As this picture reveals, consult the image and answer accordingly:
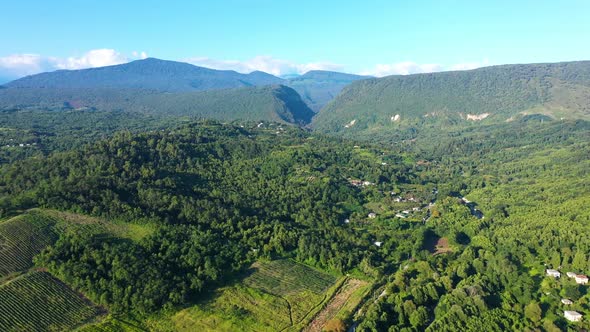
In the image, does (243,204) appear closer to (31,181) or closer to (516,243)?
(31,181)

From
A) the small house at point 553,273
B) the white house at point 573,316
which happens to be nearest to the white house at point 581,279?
the small house at point 553,273

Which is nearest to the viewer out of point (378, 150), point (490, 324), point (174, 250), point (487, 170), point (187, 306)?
point (490, 324)

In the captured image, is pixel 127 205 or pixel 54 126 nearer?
pixel 127 205

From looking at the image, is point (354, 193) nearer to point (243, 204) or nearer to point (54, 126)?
point (243, 204)

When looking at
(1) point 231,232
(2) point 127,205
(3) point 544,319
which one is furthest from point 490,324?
(2) point 127,205

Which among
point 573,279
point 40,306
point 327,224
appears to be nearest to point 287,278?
point 327,224

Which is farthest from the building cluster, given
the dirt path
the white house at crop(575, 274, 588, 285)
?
the white house at crop(575, 274, 588, 285)

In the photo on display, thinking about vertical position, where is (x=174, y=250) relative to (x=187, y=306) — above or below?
above

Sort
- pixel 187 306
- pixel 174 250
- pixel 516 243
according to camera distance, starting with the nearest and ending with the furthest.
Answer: pixel 187 306 < pixel 174 250 < pixel 516 243

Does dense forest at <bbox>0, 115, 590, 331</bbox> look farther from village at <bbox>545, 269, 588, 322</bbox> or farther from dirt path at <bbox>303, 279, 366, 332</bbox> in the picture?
dirt path at <bbox>303, 279, 366, 332</bbox>
